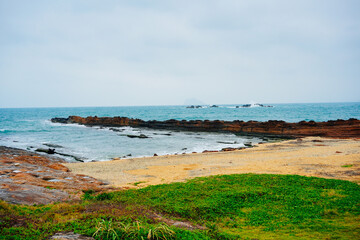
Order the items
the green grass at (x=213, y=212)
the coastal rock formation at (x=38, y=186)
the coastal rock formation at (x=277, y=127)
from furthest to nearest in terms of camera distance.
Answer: the coastal rock formation at (x=277, y=127) → the coastal rock formation at (x=38, y=186) → the green grass at (x=213, y=212)

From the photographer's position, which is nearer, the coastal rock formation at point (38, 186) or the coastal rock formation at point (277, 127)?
the coastal rock formation at point (38, 186)

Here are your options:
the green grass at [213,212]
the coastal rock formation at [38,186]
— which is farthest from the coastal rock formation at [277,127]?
the coastal rock formation at [38,186]

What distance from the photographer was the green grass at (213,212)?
15.8 ft

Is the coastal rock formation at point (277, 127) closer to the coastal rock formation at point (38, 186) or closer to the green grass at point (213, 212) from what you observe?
the green grass at point (213, 212)

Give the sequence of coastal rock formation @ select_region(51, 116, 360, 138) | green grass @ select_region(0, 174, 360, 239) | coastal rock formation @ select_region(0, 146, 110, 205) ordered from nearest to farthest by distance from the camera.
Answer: green grass @ select_region(0, 174, 360, 239) → coastal rock formation @ select_region(0, 146, 110, 205) → coastal rock formation @ select_region(51, 116, 360, 138)

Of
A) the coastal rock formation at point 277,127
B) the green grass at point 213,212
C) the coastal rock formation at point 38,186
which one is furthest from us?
the coastal rock formation at point 277,127

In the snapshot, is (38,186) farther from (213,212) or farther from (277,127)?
(277,127)

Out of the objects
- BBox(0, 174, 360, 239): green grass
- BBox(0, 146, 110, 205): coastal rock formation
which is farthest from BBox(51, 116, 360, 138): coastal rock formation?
BBox(0, 146, 110, 205): coastal rock formation

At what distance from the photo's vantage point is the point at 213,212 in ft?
22.8

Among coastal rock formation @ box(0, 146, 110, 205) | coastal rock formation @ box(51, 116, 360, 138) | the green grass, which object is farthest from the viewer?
coastal rock formation @ box(51, 116, 360, 138)

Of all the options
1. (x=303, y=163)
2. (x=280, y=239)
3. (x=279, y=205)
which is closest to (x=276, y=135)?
(x=303, y=163)

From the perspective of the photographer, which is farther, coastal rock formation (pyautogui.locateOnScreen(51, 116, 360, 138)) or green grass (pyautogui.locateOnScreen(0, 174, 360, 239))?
coastal rock formation (pyautogui.locateOnScreen(51, 116, 360, 138))

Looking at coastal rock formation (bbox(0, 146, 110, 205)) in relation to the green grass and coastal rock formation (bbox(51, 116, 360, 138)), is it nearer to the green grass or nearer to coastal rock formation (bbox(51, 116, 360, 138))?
the green grass

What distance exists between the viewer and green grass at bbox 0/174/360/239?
483 centimetres
